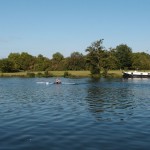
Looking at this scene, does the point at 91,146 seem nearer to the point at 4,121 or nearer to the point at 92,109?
the point at 4,121

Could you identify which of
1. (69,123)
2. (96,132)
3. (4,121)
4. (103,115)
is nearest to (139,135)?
(96,132)

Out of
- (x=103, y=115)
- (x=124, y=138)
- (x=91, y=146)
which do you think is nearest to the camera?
(x=91, y=146)

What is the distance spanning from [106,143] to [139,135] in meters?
4.37

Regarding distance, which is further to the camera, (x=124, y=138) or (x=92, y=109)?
(x=92, y=109)

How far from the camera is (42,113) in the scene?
44.4m

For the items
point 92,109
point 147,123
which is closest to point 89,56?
point 92,109

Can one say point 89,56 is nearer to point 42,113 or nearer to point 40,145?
point 42,113

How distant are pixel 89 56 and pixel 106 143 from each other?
5760 inches

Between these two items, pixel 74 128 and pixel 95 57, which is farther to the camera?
pixel 95 57

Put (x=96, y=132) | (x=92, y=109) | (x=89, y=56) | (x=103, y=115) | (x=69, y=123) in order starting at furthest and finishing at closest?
(x=89, y=56) < (x=92, y=109) < (x=103, y=115) < (x=69, y=123) < (x=96, y=132)

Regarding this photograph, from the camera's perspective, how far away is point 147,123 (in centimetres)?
3700

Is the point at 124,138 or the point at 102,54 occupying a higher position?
the point at 102,54

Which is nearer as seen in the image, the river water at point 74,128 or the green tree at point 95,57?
the river water at point 74,128

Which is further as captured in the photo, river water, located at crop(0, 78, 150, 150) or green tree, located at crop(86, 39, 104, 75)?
green tree, located at crop(86, 39, 104, 75)
